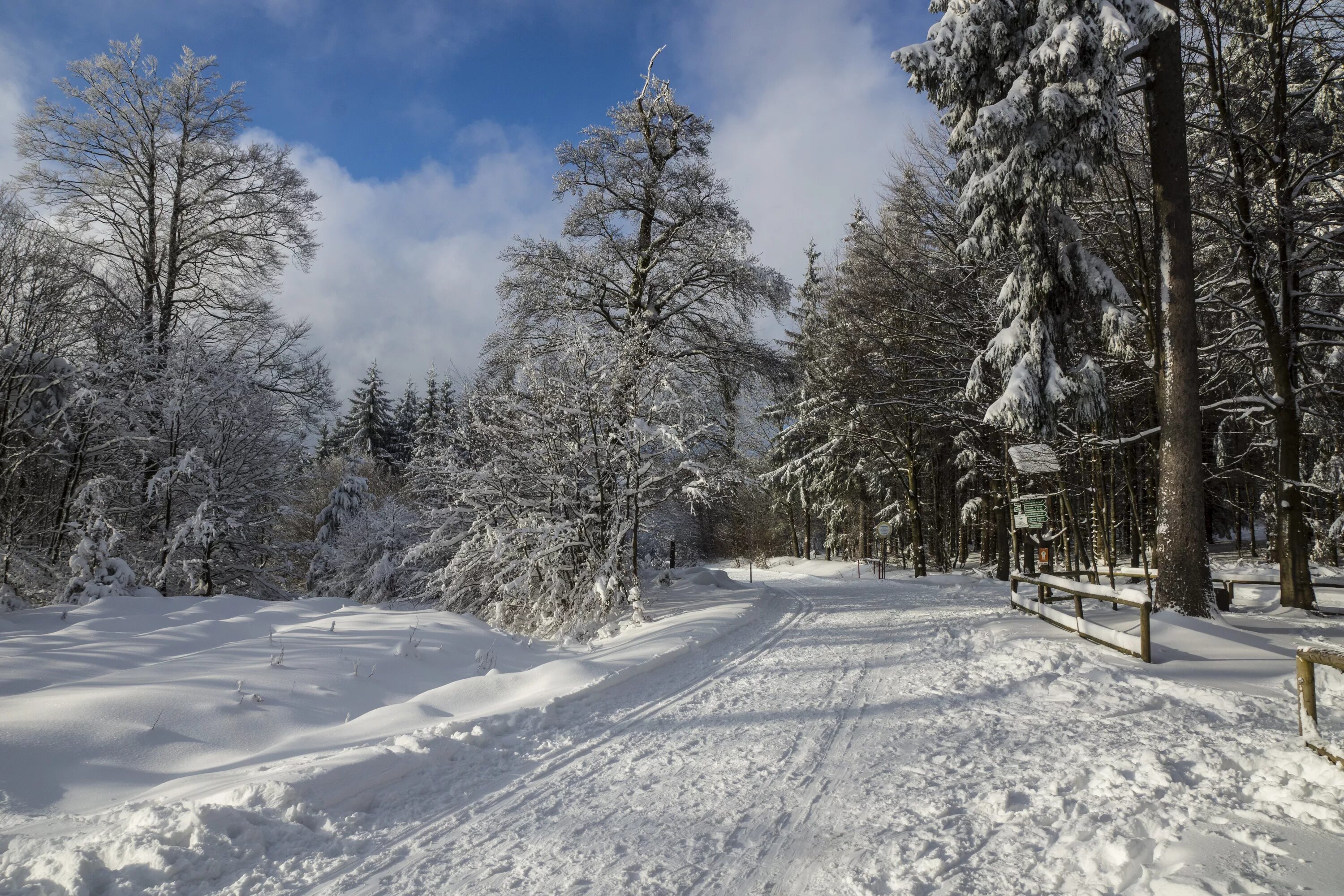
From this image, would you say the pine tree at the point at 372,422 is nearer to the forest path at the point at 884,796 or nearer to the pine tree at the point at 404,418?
the pine tree at the point at 404,418

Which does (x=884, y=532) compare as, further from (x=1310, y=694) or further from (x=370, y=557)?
(x=1310, y=694)

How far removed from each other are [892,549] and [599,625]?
122ft

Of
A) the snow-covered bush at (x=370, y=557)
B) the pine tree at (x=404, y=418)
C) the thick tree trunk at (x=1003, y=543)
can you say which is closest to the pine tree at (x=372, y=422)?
the pine tree at (x=404, y=418)

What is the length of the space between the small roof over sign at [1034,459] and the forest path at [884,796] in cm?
441

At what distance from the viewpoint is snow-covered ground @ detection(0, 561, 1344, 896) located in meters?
3.01

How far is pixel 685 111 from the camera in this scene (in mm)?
15688

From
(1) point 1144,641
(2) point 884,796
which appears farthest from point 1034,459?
(2) point 884,796

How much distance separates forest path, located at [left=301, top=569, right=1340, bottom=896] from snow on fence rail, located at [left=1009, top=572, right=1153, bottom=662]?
38 cm

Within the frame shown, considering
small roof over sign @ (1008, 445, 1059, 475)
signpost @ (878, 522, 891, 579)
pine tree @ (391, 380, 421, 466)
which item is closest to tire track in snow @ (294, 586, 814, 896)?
small roof over sign @ (1008, 445, 1059, 475)

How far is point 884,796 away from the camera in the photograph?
12.5ft

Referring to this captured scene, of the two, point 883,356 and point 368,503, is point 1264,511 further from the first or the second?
point 368,503

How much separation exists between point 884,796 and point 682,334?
13025 mm

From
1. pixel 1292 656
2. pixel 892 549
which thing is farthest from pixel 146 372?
pixel 892 549

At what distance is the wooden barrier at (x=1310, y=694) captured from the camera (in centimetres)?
402
